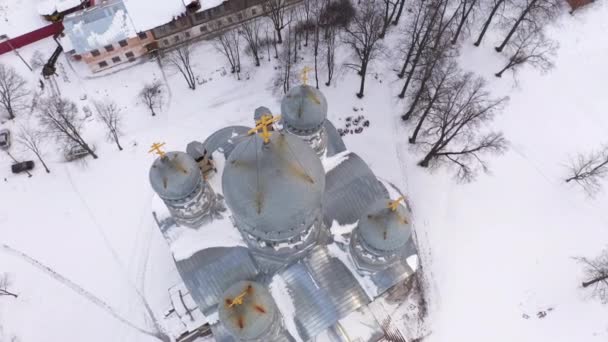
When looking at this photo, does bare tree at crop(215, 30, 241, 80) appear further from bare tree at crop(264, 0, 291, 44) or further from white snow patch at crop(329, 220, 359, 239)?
white snow patch at crop(329, 220, 359, 239)

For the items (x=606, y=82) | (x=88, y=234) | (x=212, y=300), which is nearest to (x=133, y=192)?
(x=88, y=234)

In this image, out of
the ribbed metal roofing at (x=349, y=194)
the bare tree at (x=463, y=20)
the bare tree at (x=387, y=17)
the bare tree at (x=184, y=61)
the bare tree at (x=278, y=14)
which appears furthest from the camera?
the bare tree at (x=278, y=14)

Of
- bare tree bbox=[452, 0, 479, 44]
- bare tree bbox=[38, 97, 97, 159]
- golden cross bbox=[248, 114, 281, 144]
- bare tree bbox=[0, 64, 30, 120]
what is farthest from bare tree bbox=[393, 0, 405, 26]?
bare tree bbox=[0, 64, 30, 120]

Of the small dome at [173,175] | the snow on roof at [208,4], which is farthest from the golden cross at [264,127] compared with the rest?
the snow on roof at [208,4]

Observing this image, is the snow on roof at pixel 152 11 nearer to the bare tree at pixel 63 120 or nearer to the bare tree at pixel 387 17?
the bare tree at pixel 63 120

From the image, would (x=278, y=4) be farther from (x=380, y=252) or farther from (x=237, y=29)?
(x=380, y=252)

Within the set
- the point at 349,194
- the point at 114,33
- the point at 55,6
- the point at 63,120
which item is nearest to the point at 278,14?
the point at 114,33

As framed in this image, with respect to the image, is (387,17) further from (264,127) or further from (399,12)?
(264,127)
